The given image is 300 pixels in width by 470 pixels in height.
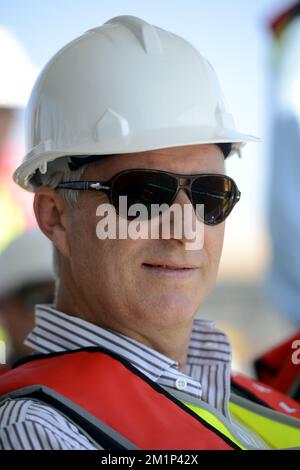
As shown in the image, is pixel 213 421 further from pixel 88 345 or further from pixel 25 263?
pixel 25 263

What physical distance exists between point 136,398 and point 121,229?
0.49 meters

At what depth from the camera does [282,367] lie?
10.2ft

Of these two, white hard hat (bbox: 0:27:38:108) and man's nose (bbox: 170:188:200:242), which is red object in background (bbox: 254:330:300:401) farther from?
white hard hat (bbox: 0:27:38:108)

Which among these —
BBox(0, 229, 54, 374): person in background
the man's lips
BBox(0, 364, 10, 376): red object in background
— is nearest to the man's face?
the man's lips

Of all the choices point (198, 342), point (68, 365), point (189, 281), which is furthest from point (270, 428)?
point (68, 365)

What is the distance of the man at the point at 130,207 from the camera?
2.22 metres

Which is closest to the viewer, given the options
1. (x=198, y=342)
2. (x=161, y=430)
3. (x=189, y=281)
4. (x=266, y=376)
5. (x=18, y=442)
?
(x=18, y=442)

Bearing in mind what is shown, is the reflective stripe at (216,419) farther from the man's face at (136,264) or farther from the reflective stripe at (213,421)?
the man's face at (136,264)

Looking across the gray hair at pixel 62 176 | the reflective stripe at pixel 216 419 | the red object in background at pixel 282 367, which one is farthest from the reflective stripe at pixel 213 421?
the red object in background at pixel 282 367

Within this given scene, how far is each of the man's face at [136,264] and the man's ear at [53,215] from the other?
0.17 feet

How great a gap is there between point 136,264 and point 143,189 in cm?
23

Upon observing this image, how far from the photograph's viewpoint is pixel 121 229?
2244mm

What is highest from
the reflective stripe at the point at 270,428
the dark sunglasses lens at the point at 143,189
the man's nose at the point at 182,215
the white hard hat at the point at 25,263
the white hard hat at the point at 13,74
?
the white hard hat at the point at 13,74
